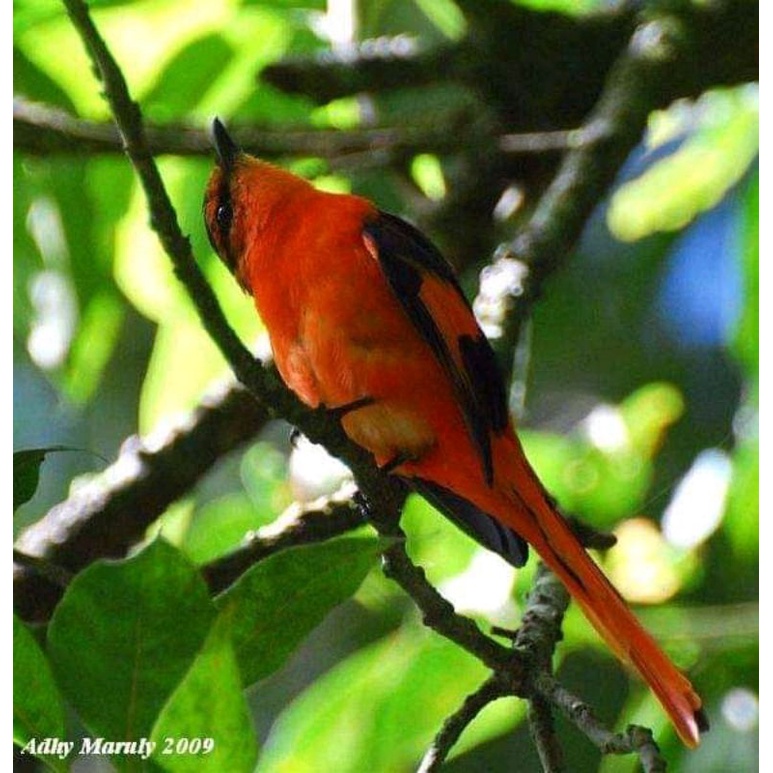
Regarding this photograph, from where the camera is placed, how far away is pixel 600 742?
1199 millimetres

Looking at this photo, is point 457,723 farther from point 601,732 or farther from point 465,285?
point 465,285

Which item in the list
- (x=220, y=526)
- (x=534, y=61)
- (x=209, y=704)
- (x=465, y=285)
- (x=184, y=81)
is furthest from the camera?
(x=534, y=61)

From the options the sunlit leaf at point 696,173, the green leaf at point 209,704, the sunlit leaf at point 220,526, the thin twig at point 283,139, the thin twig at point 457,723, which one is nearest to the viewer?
the green leaf at point 209,704

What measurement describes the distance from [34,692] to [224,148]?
0.93m

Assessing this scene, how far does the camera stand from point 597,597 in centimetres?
164

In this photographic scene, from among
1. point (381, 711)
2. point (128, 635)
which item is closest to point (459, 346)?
point (381, 711)

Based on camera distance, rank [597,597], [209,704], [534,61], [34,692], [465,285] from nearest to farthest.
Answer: [209,704]
[34,692]
[597,597]
[465,285]
[534,61]

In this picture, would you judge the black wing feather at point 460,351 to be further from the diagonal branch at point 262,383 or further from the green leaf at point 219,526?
the green leaf at point 219,526

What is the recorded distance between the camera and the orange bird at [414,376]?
5.41 ft

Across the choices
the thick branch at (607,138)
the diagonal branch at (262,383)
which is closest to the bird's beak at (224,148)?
the thick branch at (607,138)

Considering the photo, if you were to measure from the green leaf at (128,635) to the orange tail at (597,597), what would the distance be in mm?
689

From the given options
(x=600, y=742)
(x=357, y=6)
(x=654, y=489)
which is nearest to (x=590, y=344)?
(x=654, y=489)
